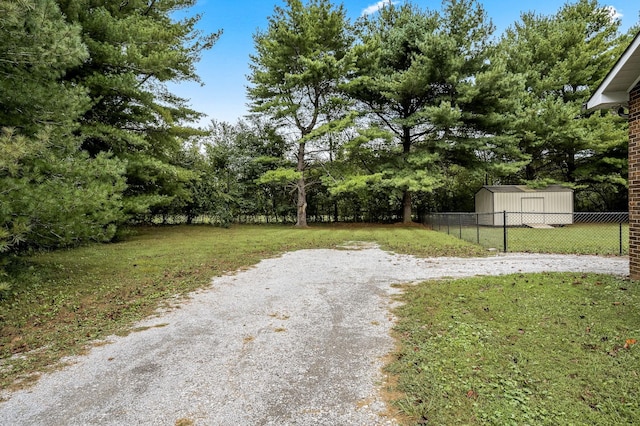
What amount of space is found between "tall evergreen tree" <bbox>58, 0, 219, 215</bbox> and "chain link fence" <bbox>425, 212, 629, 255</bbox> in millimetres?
11334

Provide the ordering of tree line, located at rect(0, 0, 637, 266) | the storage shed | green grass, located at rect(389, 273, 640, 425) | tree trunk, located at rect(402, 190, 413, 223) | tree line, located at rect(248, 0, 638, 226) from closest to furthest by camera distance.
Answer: green grass, located at rect(389, 273, 640, 425) < tree line, located at rect(0, 0, 637, 266) < tree line, located at rect(248, 0, 638, 226) < the storage shed < tree trunk, located at rect(402, 190, 413, 223)

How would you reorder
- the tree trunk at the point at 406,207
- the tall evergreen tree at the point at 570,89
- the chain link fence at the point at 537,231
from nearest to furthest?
the chain link fence at the point at 537,231 → the tall evergreen tree at the point at 570,89 → the tree trunk at the point at 406,207

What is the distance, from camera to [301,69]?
19.6 meters

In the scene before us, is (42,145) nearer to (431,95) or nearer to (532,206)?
(431,95)

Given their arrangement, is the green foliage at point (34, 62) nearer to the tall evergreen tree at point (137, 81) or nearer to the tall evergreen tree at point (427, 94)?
the tall evergreen tree at point (137, 81)

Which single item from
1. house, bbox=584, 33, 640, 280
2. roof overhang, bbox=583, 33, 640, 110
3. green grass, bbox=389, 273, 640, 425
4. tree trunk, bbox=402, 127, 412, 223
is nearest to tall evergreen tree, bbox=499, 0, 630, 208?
tree trunk, bbox=402, 127, 412, 223

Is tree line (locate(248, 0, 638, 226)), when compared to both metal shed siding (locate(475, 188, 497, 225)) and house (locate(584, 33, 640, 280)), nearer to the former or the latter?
metal shed siding (locate(475, 188, 497, 225))

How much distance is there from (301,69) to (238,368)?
62.9ft

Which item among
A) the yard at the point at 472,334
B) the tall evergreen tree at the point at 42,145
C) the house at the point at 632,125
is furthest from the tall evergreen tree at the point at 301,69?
the house at the point at 632,125

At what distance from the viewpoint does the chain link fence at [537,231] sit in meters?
9.78

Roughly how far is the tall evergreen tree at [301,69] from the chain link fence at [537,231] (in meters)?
8.62

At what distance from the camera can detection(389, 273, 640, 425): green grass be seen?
2199 mm

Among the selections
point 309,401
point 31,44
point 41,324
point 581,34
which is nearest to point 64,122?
point 31,44

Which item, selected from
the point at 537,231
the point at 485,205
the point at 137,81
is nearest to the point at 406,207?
the point at 485,205
